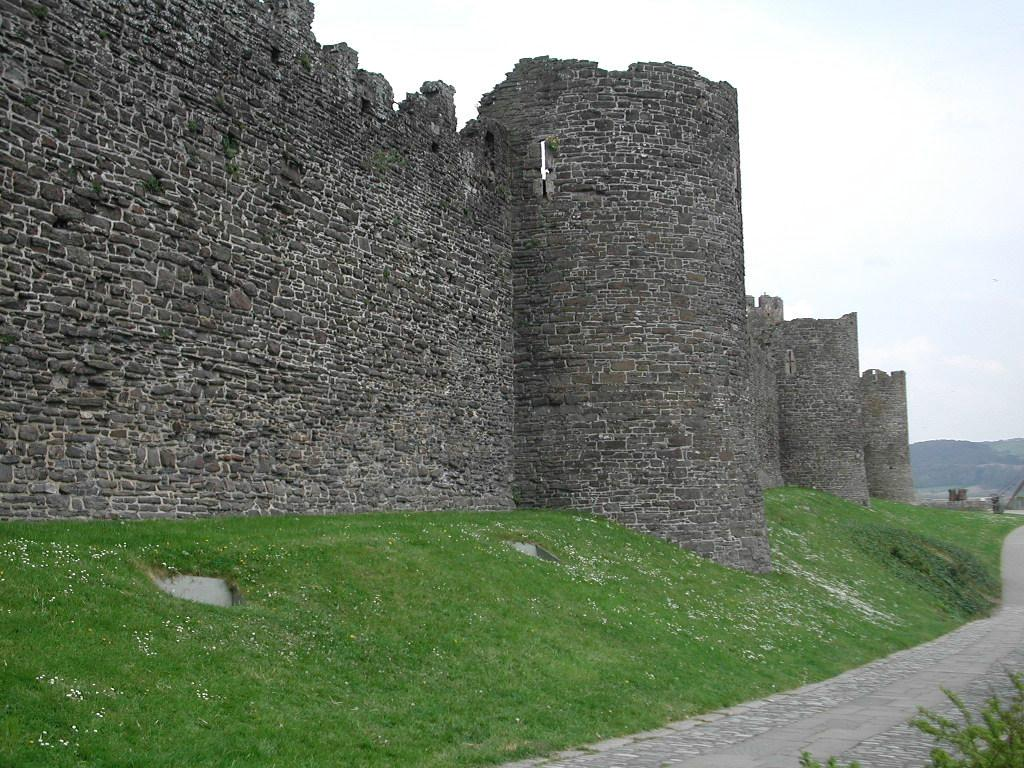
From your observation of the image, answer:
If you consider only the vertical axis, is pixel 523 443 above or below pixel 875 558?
above

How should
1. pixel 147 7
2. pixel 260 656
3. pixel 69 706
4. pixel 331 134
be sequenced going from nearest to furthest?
1. pixel 69 706
2. pixel 260 656
3. pixel 147 7
4. pixel 331 134

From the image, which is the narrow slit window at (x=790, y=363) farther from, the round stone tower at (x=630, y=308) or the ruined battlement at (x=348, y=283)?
the round stone tower at (x=630, y=308)

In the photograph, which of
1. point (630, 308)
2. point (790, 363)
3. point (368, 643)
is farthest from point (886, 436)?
point (368, 643)

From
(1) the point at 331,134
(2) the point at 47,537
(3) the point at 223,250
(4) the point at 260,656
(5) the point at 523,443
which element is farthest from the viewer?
(5) the point at 523,443

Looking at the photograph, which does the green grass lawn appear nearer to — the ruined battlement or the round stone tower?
the ruined battlement

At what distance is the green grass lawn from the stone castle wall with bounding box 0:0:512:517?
128 cm

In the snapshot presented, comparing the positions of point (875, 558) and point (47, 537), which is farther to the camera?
point (875, 558)

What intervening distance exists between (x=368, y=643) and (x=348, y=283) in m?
9.31

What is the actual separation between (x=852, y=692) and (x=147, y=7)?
15.1 metres

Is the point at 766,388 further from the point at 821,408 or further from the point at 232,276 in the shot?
the point at 232,276

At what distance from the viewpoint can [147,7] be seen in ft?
53.8

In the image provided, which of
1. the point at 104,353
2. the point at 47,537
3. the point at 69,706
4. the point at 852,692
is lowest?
the point at 852,692

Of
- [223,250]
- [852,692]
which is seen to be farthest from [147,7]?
[852,692]

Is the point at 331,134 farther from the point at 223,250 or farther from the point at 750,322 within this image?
the point at 750,322
